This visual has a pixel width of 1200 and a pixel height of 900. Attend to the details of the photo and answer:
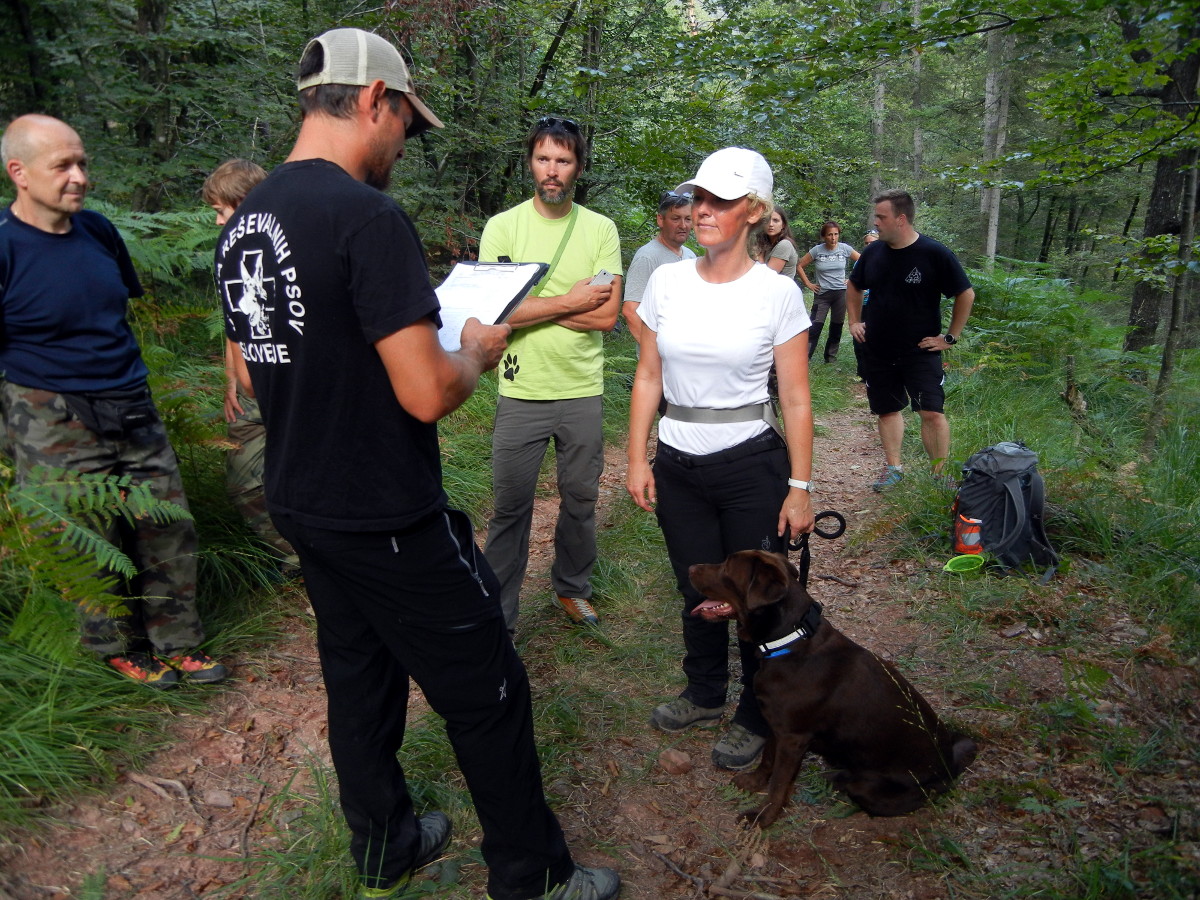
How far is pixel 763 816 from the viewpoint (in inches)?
109

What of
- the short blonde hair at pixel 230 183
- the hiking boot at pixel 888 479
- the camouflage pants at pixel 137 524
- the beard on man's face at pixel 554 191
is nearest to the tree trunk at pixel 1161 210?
the hiking boot at pixel 888 479

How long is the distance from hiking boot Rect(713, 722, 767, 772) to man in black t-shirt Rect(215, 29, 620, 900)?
3.41 ft

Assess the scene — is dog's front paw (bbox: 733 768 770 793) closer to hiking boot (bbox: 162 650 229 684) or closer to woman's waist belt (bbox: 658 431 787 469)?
woman's waist belt (bbox: 658 431 787 469)

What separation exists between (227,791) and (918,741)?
2585mm

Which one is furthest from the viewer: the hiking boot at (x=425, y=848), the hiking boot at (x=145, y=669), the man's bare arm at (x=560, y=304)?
the man's bare arm at (x=560, y=304)

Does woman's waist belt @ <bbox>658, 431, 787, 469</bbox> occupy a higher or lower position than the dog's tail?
higher

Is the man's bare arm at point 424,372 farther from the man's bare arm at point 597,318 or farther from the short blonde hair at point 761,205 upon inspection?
the man's bare arm at point 597,318

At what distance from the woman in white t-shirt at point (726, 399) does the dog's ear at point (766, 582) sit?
227 mm

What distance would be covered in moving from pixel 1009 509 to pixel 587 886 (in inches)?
129

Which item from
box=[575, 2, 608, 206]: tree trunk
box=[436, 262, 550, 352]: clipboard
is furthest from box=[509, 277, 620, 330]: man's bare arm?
box=[575, 2, 608, 206]: tree trunk

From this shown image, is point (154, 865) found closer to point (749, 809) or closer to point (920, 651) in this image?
point (749, 809)

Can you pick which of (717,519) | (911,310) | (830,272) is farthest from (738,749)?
(830,272)

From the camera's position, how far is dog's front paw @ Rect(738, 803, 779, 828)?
2.76 meters

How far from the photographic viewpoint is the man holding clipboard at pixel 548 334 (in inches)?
142
